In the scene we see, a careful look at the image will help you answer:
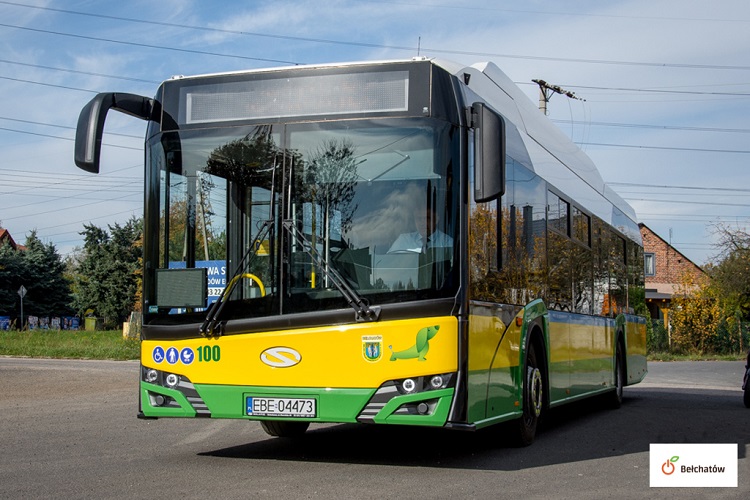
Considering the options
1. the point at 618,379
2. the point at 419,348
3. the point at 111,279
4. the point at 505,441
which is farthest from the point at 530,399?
the point at 111,279

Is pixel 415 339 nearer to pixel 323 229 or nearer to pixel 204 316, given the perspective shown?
pixel 323 229

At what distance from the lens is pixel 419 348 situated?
7.66 m

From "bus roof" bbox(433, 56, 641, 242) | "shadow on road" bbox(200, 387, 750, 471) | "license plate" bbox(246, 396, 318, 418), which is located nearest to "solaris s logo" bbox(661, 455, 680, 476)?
"shadow on road" bbox(200, 387, 750, 471)

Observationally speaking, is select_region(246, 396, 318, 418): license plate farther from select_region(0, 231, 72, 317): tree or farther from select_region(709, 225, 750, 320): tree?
select_region(0, 231, 72, 317): tree

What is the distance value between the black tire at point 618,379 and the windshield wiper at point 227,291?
8556 mm

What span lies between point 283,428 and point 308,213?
3.34 metres

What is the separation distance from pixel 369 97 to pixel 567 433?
5218 mm

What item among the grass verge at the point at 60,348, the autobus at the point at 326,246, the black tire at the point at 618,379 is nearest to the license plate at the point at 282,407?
the autobus at the point at 326,246

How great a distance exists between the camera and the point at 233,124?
8.50 metres

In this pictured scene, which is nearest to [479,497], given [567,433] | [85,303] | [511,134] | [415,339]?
[415,339]

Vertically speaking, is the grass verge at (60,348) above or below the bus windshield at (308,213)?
below

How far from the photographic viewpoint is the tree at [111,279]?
74.1 meters

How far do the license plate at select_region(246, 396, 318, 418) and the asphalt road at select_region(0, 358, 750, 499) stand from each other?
47 cm

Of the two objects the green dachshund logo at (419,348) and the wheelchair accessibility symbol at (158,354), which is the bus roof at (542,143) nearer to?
the green dachshund logo at (419,348)
